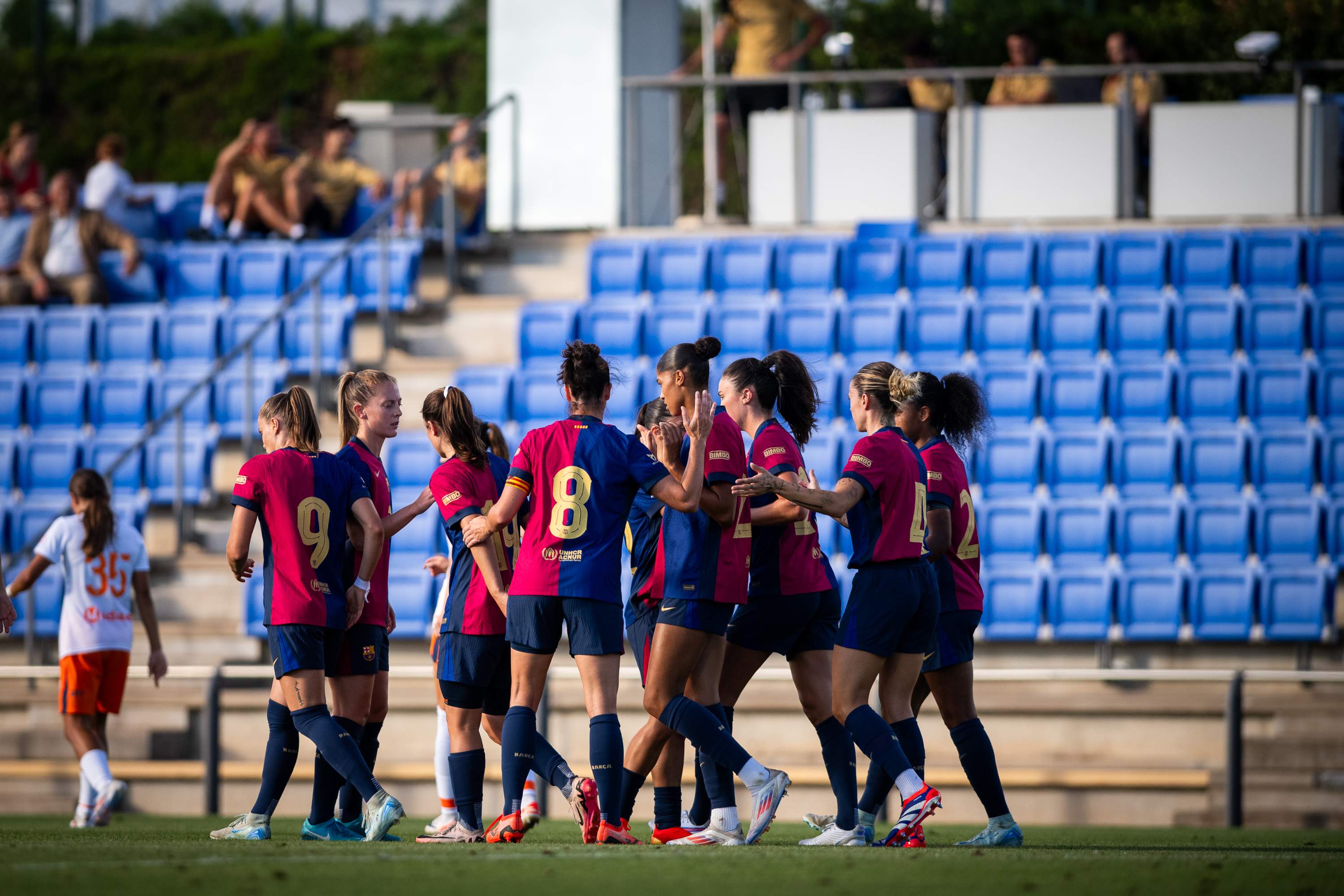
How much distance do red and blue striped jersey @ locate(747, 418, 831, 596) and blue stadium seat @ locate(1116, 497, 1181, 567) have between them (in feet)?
16.2

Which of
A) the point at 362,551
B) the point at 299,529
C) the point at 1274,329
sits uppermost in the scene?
the point at 1274,329

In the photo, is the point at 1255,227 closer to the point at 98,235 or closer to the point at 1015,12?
the point at 1015,12

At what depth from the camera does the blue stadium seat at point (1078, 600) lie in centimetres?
1041

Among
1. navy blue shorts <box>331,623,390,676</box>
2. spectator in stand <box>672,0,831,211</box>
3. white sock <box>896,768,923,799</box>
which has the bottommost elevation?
white sock <box>896,768,923,799</box>

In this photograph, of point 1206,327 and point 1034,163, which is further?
point 1034,163

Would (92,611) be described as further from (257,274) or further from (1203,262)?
(1203,262)

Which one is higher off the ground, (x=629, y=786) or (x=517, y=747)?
(x=517, y=747)

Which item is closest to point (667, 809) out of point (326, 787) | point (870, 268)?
point (326, 787)

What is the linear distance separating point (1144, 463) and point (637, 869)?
6.92 metres

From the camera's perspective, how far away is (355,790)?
689 cm

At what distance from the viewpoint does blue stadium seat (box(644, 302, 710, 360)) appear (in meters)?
12.1

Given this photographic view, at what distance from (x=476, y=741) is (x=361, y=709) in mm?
602

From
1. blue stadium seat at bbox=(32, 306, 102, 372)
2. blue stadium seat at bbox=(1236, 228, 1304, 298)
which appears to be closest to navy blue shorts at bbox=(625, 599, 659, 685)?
blue stadium seat at bbox=(1236, 228, 1304, 298)

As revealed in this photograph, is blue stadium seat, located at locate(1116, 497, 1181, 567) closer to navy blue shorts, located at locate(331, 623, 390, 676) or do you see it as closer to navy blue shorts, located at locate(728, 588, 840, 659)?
navy blue shorts, located at locate(728, 588, 840, 659)
